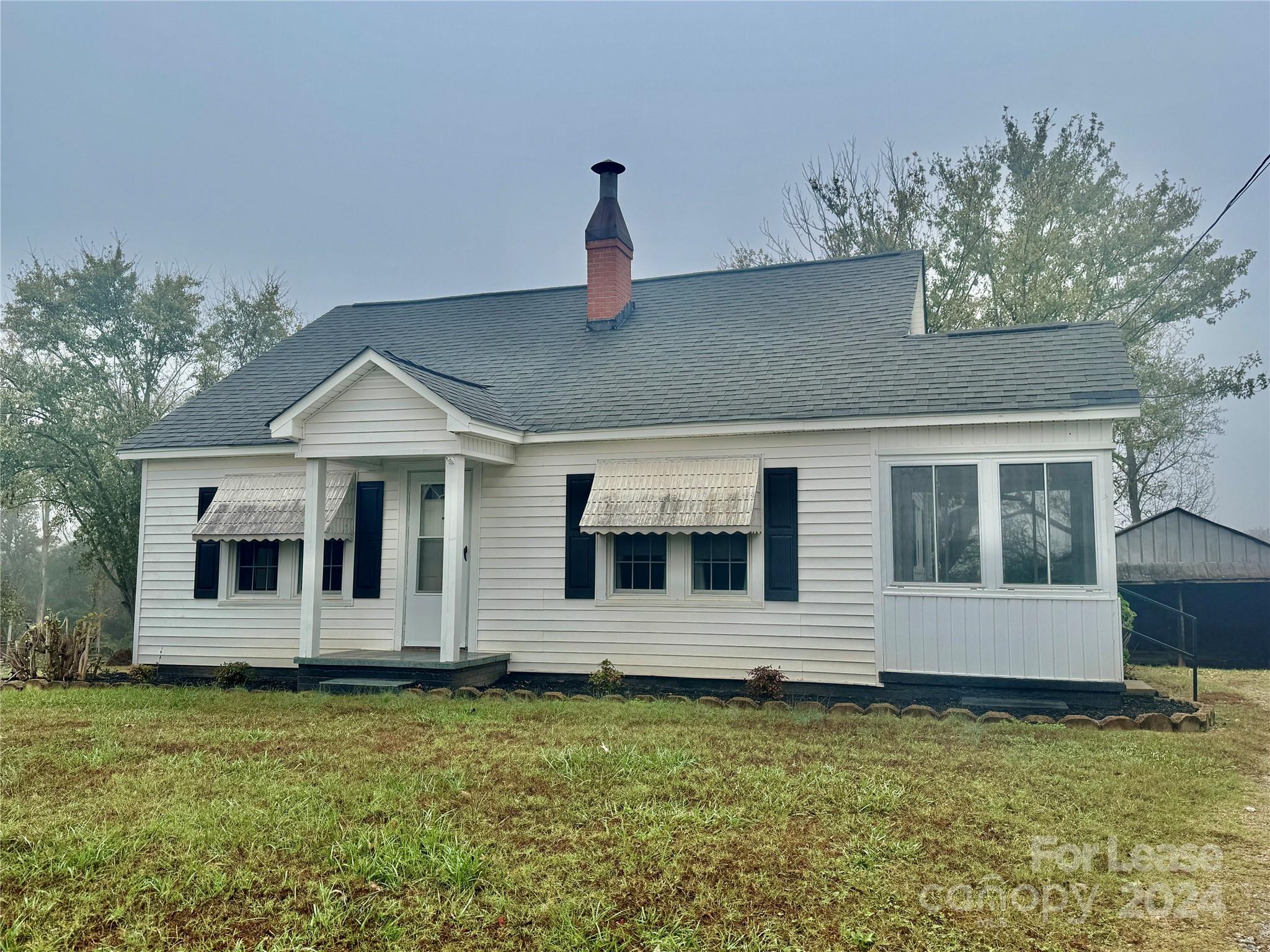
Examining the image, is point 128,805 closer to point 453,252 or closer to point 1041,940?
point 1041,940

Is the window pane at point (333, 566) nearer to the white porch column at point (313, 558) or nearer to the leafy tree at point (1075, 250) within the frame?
the white porch column at point (313, 558)

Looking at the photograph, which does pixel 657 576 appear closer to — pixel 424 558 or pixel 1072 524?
pixel 424 558

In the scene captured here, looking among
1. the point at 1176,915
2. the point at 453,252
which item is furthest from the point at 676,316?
A: the point at 453,252

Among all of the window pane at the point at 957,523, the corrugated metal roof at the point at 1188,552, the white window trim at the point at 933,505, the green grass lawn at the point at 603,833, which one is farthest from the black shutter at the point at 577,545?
the corrugated metal roof at the point at 1188,552

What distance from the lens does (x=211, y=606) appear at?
38.9 feet

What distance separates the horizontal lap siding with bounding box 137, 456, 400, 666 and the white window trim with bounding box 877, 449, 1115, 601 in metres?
6.30

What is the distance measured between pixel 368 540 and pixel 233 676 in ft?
8.22

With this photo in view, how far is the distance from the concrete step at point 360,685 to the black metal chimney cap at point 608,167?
8.20 m

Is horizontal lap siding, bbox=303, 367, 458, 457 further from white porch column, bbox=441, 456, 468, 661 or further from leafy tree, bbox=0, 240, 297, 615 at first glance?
leafy tree, bbox=0, 240, 297, 615

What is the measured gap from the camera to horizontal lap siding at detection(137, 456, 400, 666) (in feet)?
36.8

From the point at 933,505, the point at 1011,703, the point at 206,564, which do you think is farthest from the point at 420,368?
the point at 1011,703

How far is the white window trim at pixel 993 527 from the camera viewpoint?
8.43 metres

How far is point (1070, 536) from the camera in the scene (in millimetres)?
8555

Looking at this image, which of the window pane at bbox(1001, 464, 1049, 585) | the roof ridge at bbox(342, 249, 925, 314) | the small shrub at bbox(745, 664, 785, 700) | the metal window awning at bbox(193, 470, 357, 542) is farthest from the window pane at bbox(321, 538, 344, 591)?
the window pane at bbox(1001, 464, 1049, 585)
